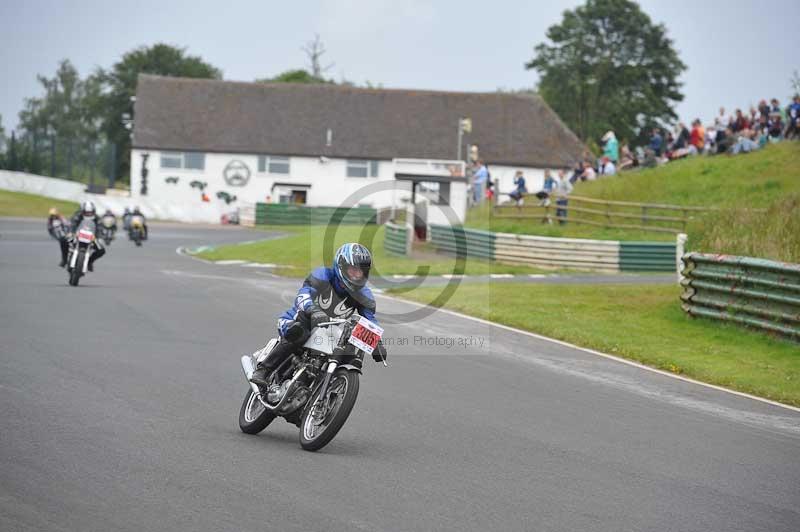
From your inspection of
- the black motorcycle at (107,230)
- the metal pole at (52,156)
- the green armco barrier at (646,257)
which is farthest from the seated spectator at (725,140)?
the metal pole at (52,156)

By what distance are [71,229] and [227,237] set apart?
26.8 metres

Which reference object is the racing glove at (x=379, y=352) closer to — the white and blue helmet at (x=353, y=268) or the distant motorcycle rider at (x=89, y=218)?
the white and blue helmet at (x=353, y=268)

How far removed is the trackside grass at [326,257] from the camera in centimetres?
3050

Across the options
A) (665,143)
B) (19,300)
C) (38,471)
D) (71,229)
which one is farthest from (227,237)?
(38,471)

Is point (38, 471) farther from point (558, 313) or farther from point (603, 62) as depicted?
point (603, 62)

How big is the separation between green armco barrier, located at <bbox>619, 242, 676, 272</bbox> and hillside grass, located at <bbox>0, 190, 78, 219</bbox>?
38.9m

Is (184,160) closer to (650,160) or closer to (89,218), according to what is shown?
(650,160)

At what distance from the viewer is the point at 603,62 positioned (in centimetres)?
8362

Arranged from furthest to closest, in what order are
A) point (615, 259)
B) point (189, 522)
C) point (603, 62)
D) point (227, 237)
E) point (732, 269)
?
point (603, 62) < point (227, 237) < point (615, 259) < point (732, 269) < point (189, 522)

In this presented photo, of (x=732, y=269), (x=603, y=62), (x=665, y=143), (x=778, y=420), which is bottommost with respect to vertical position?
(x=778, y=420)

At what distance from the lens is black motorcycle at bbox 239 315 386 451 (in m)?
8.38

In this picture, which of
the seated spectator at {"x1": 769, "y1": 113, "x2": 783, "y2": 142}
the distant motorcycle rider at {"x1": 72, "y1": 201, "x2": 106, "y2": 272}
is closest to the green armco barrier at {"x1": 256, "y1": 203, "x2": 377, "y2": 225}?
the seated spectator at {"x1": 769, "y1": 113, "x2": 783, "y2": 142}

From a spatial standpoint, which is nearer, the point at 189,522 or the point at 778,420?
the point at 189,522

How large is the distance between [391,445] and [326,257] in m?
27.5
